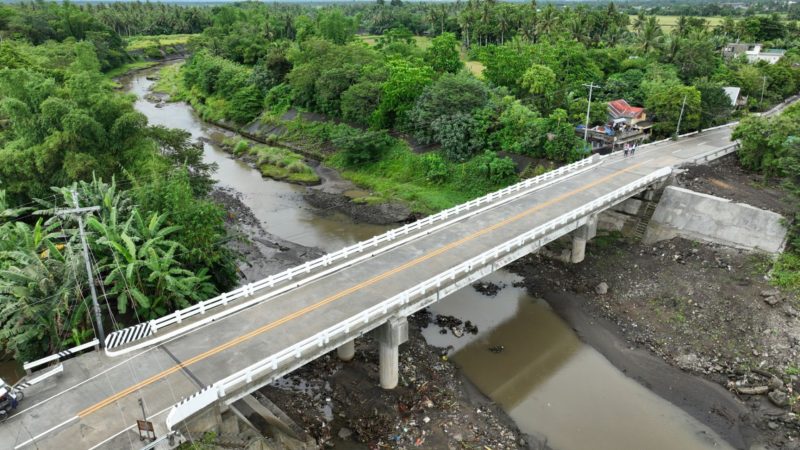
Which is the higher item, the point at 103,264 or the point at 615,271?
the point at 103,264

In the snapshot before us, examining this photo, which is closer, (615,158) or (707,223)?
(707,223)

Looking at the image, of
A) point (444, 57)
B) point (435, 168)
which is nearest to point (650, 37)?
point (444, 57)

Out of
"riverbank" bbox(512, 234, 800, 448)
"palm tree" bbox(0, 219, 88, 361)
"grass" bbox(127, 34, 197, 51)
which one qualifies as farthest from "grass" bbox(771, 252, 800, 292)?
"grass" bbox(127, 34, 197, 51)

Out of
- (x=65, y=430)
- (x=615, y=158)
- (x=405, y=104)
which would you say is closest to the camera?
(x=65, y=430)

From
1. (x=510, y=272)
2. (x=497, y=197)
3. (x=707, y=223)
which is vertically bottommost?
(x=510, y=272)

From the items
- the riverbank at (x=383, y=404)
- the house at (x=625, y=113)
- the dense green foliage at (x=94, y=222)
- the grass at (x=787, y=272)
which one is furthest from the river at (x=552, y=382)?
the house at (x=625, y=113)

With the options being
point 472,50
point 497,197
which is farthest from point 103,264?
point 472,50

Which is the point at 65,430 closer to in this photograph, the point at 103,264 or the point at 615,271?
the point at 103,264

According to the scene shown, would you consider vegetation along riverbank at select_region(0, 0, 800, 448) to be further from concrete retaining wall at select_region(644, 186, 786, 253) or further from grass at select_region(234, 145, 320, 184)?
concrete retaining wall at select_region(644, 186, 786, 253)
